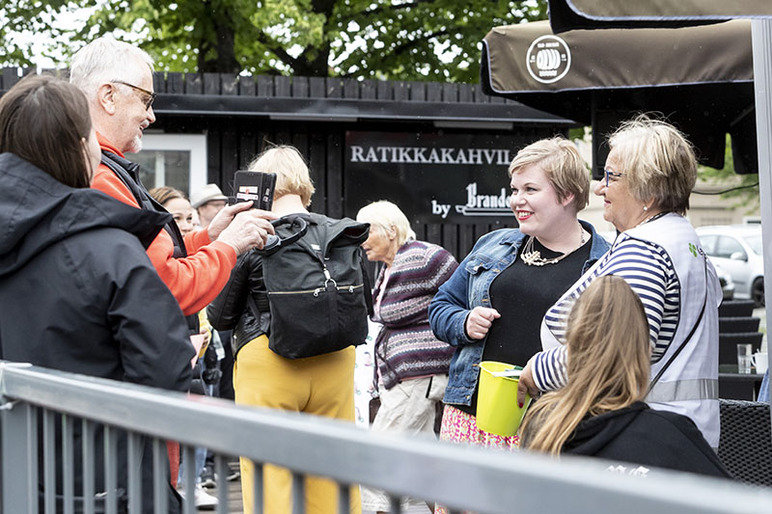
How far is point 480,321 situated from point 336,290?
809 millimetres

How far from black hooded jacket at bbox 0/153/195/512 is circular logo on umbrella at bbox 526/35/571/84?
3609mm

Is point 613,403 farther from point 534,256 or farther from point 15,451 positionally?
point 15,451

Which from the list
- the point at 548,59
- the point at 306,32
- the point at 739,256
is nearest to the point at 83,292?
the point at 548,59

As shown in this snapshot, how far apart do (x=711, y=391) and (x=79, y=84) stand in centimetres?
211

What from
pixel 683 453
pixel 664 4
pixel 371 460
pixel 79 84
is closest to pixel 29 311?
pixel 79 84

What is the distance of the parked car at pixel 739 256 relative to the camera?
76.0 ft

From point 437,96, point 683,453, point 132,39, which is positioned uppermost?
point 132,39

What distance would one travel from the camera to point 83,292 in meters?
2.12

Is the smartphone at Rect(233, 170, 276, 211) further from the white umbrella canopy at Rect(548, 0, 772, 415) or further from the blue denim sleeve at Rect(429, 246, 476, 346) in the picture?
the white umbrella canopy at Rect(548, 0, 772, 415)

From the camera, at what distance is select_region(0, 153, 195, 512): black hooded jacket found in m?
2.12

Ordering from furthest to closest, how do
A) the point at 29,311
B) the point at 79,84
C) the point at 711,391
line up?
the point at 79,84, the point at 711,391, the point at 29,311

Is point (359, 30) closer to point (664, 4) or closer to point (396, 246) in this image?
point (396, 246)

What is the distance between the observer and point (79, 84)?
2.88 metres

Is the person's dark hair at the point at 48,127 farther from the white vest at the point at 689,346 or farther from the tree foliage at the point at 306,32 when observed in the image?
the tree foliage at the point at 306,32
